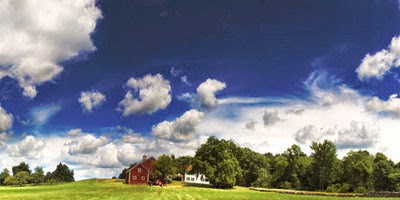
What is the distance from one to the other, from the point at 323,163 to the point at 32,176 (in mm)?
106474

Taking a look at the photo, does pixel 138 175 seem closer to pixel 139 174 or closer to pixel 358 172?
pixel 139 174

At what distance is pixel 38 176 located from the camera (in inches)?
5709

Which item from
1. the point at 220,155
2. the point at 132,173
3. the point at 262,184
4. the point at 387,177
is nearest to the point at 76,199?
the point at 220,155

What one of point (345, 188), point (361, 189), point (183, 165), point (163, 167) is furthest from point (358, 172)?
point (183, 165)

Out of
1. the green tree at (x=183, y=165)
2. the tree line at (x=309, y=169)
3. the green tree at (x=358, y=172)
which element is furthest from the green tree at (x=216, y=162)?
the green tree at (x=183, y=165)

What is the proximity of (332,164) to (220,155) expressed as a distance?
3225 centimetres

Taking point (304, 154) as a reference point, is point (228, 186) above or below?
below

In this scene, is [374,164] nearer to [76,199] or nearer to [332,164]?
Result: [332,164]

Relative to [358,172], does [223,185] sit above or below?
below

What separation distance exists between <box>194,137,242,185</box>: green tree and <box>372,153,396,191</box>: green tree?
33.6 m

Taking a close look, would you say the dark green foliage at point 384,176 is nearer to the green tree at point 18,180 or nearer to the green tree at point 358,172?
the green tree at point 358,172

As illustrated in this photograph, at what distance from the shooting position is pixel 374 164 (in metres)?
95.5

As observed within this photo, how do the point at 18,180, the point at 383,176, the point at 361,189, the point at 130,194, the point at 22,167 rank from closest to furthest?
the point at 130,194 < the point at 361,189 < the point at 383,176 < the point at 18,180 < the point at 22,167

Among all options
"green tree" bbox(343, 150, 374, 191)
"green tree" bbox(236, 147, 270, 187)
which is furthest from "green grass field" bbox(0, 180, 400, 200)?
"green tree" bbox(236, 147, 270, 187)
